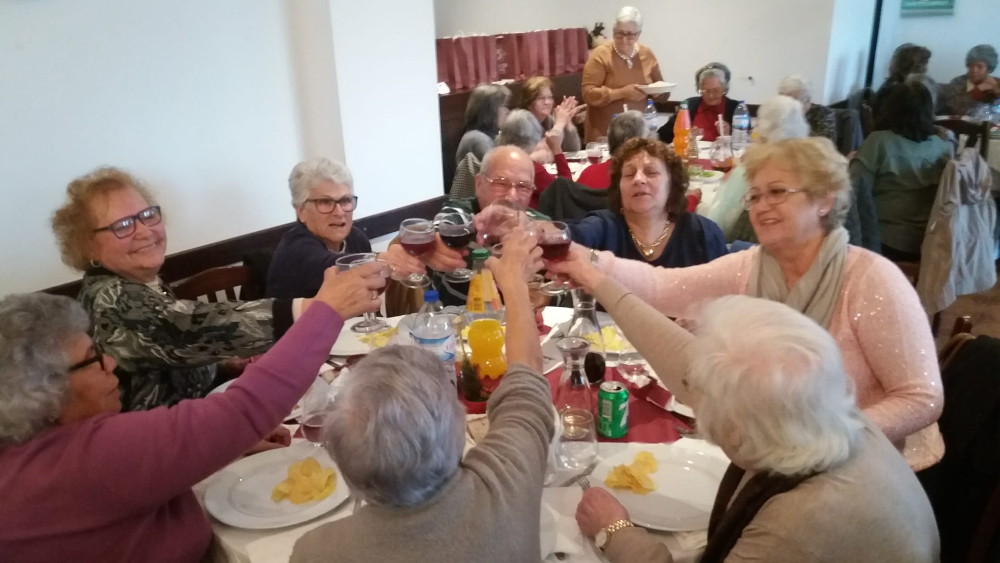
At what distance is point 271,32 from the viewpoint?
10.9ft

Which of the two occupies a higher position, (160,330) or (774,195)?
(774,195)

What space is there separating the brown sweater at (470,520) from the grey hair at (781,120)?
3239mm

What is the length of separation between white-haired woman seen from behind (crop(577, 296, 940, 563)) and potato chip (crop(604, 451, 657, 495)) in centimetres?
21

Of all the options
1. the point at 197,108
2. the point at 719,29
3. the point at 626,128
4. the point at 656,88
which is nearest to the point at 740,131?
the point at 656,88

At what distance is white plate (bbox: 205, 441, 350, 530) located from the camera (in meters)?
1.41

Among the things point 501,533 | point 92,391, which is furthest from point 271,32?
point 501,533

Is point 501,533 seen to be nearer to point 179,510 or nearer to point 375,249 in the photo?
point 179,510

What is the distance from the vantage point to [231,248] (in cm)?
327

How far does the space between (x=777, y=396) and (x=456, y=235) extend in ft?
3.34

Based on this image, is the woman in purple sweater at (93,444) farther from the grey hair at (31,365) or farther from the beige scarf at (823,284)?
the beige scarf at (823,284)

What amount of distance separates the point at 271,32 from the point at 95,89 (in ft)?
2.89

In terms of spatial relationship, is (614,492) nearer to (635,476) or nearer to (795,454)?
(635,476)

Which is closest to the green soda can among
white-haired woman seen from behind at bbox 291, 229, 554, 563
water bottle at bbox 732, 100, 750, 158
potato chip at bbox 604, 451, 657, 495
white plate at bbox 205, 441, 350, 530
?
potato chip at bbox 604, 451, 657, 495

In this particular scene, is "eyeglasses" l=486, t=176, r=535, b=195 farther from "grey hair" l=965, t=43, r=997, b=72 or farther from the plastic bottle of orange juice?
"grey hair" l=965, t=43, r=997, b=72
